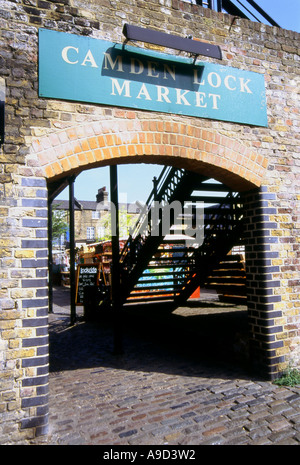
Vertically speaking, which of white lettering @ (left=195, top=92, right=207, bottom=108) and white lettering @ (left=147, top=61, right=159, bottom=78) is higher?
white lettering @ (left=147, top=61, right=159, bottom=78)

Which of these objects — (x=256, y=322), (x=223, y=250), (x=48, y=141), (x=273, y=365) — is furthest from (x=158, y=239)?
(x=48, y=141)

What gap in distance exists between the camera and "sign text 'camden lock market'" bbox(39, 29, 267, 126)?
3615 mm

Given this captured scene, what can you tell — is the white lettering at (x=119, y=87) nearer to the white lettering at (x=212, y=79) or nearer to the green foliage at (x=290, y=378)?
the white lettering at (x=212, y=79)

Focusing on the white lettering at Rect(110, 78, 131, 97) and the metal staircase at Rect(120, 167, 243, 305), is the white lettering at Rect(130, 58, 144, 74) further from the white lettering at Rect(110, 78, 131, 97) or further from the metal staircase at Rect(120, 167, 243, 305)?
the metal staircase at Rect(120, 167, 243, 305)

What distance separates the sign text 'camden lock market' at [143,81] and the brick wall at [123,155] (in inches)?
4.2

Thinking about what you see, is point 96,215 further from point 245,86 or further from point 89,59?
point 89,59

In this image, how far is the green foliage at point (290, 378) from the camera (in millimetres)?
4273

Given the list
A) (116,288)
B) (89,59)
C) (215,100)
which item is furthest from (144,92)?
(116,288)

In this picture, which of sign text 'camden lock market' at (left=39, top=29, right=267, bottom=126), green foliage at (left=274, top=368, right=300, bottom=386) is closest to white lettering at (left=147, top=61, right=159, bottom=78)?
sign text 'camden lock market' at (left=39, top=29, right=267, bottom=126)

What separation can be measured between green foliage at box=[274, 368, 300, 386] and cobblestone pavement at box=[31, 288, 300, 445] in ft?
0.38

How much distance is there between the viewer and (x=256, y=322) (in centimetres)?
464

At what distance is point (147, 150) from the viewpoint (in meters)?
3.95

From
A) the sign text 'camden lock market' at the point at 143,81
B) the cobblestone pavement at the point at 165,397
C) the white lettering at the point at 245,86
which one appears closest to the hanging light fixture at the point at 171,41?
the sign text 'camden lock market' at the point at 143,81

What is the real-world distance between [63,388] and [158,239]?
3269mm
